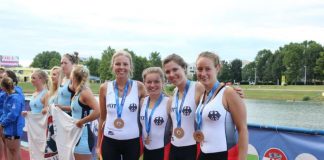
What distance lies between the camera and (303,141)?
4008 millimetres

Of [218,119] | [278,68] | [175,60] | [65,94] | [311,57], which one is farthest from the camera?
[278,68]

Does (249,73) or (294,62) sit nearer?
(294,62)

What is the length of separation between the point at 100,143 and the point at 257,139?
185 centimetres

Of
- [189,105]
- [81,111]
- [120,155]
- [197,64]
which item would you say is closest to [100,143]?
[120,155]

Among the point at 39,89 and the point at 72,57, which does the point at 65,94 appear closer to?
the point at 72,57

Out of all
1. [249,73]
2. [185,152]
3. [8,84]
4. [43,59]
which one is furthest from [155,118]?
[43,59]

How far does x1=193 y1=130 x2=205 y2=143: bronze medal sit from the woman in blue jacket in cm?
382

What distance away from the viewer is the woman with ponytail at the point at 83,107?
15.4 feet

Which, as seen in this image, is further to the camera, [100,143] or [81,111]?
[81,111]

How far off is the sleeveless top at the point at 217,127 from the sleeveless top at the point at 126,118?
1039 millimetres

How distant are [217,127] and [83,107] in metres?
2.10

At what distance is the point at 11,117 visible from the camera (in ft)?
20.1

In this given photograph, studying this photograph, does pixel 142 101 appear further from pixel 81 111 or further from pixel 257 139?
pixel 257 139

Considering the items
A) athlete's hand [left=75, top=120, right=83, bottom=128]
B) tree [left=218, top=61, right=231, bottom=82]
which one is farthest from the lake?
athlete's hand [left=75, top=120, right=83, bottom=128]
